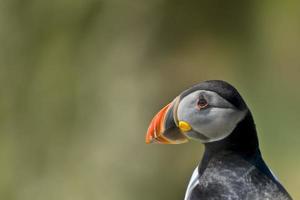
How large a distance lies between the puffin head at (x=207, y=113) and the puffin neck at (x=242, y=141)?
0.4 inches

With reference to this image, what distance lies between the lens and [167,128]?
2.11 metres

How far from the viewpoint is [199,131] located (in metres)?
2.05

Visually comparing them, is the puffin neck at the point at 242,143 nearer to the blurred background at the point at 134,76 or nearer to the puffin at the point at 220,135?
the puffin at the point at 220,135

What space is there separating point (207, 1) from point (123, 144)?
3.66 feet

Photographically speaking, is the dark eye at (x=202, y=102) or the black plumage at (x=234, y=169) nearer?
the black plumage at (x=234, y=169)

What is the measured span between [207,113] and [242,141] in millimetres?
132

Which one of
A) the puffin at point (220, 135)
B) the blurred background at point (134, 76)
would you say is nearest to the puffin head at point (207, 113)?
the puffin at point (220, 135)

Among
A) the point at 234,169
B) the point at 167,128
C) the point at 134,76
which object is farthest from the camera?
the point at 134,76

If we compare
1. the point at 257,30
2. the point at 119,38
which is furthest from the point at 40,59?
the point at 257,30

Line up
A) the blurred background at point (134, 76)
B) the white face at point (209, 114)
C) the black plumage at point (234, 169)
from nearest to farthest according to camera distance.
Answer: the black plumage at point (234, 169), the white face at point (209, 114), the blurred background at point (134, 76)

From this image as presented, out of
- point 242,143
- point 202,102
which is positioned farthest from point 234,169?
point 202,102

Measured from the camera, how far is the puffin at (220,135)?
1.95 metres

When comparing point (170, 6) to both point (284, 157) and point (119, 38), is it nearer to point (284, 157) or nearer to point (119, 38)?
point (119, 38)

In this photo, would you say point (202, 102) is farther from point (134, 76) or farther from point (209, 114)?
point (134, 76)
